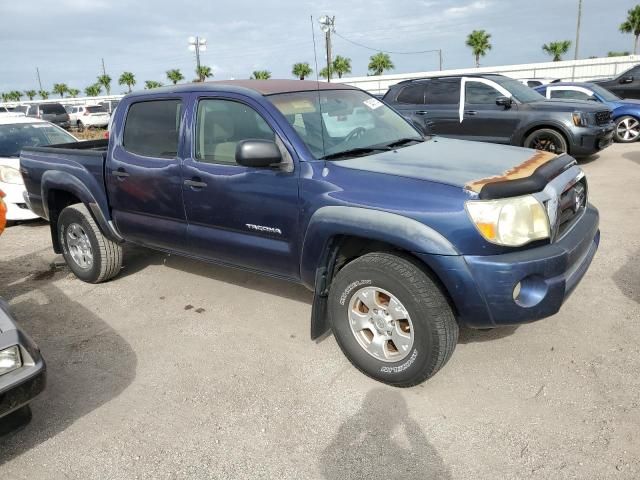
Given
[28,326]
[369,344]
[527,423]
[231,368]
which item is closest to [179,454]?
[231,368]

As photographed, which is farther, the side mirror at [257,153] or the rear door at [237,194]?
the rear door at [237,194]

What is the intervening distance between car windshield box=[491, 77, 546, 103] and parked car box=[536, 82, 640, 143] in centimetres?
257

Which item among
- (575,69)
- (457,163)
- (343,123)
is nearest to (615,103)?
(343,123)

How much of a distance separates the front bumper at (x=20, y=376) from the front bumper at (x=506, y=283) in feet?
6.78

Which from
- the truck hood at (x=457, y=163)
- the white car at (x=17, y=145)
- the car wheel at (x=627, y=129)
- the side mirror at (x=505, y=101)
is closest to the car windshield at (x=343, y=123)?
the truck hood at (x=457, y=163)

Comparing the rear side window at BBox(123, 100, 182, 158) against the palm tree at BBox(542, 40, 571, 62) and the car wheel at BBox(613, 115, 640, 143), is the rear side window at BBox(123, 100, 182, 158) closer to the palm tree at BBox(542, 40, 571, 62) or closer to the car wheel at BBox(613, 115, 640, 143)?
the car wheel at BBox(613, 115, 640, 143)

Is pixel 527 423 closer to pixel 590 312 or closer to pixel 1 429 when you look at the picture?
pixel 590 312

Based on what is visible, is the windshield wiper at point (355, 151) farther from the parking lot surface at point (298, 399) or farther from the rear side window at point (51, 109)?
the rear side window at point (51, 109)

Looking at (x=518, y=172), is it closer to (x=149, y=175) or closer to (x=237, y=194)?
(x=237, y=194)

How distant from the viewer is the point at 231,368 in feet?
11.3

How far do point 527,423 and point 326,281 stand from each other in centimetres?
140

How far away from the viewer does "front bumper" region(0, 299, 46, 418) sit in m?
2.44

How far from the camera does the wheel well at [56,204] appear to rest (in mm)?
5109

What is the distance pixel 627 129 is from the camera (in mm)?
12172
